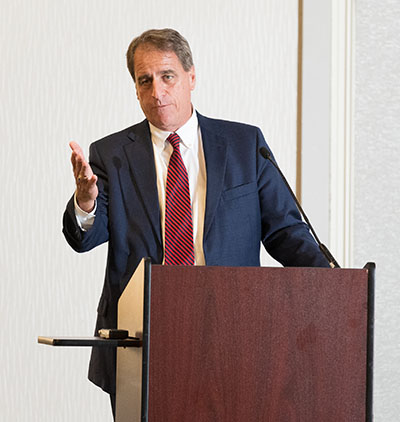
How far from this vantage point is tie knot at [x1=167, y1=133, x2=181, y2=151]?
2.25 m

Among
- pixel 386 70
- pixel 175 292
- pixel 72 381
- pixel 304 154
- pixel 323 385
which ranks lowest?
pixel 72 381

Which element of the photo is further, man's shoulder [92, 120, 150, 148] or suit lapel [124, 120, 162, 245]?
man's shoulder [92, 120, 150, 148]

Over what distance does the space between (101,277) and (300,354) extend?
6.79 feet

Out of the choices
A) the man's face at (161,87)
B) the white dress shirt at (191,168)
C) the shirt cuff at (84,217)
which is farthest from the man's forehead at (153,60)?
the shirt cuff at (84,217)

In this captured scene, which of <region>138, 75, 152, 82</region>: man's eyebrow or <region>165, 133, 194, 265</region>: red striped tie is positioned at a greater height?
<region>138, 75, 152, 82</region>: man's eyebrow

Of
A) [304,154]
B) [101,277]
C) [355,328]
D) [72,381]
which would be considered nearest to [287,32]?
[304,154]

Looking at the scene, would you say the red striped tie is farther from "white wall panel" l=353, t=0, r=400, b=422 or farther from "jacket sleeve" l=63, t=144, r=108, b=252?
"white wall panel" l=353, t=0, r=400, b=422

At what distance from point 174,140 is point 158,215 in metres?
0.26

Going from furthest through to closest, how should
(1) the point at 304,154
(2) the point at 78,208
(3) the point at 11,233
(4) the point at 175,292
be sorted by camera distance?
(1) the point at 304,154
(3) the point at 11,233
(2) the point at 78,208
(4) the point at 175,292

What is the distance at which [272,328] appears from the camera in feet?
4.20

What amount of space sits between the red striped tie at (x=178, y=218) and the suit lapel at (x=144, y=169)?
1.3 inches

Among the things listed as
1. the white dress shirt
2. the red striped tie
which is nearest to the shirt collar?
the white dress shirt

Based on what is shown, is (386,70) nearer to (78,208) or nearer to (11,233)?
(11,233)

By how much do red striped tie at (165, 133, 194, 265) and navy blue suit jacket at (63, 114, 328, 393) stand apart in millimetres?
A: 36
